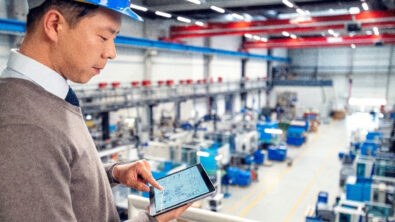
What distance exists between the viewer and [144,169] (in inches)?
55.9

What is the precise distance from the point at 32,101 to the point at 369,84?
30.9 meters

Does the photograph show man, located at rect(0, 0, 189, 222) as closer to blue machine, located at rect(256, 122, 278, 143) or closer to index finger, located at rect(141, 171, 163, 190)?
index finger, located at rect(141, 171, 163, 190)

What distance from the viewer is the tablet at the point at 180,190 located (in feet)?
4.16

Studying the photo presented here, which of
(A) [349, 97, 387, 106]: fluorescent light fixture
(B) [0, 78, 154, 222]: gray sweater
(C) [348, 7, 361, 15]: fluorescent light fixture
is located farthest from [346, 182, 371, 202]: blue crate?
(A) [349, 97, 387, 106]: fluorescent light fixture

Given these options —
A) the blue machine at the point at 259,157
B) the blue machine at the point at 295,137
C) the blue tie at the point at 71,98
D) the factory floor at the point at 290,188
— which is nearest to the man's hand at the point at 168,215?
the blue tie at the point at 71,98

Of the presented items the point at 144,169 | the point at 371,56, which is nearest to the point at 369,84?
the point at 371,56

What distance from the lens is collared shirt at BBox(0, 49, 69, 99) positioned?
3.23ft

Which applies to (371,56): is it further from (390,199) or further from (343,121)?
(390,199)

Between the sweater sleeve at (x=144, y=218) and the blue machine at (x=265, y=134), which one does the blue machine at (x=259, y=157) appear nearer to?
the blue machine at (x=265, y=134)

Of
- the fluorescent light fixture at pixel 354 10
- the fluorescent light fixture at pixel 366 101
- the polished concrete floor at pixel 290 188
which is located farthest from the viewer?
the fluorescent light fixture at pixel 366 101

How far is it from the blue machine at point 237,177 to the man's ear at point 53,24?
10.8 metres

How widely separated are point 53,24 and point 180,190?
0.86 metres

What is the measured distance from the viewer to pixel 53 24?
3.19ft

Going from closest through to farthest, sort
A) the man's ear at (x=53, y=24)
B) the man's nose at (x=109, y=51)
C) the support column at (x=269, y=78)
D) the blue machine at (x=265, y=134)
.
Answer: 1. the man's ear at (x=53, y=24)
2. the man's nose at (x=109, y=51)
3. the blue machine at (x=265, y=134)
4. the support column at (x=269, y=78)
